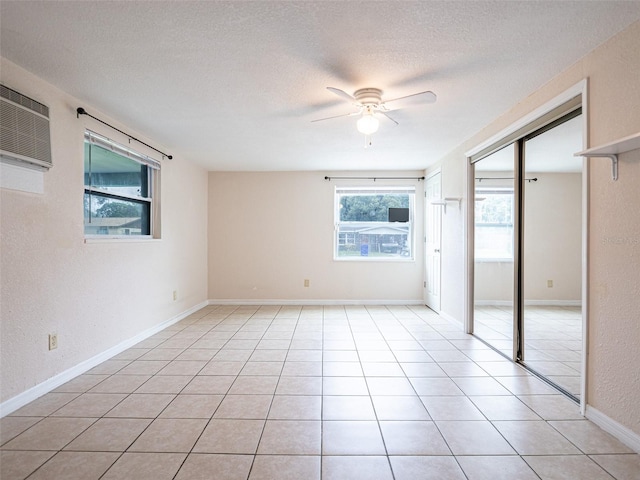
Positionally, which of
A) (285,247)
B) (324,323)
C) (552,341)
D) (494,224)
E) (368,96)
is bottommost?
(324,323)

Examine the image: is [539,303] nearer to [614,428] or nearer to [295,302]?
[614,428]

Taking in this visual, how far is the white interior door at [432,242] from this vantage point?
16.7ft

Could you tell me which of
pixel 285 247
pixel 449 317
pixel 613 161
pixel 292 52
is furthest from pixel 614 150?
pixel 285 247

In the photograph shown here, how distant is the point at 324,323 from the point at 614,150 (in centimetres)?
352

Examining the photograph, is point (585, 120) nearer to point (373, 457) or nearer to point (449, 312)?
point (373, 457)

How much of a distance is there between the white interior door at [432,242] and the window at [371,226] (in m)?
0.36

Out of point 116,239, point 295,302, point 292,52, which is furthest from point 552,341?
point 116,239

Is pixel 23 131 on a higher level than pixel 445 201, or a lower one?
higher

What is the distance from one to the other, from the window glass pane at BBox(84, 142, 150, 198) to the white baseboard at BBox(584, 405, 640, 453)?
4.10m

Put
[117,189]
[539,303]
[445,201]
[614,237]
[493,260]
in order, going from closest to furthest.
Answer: [614,237]
[539,303]
[117,189]
[493,260]
[445,201]

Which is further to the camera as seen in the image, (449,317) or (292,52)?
(449,317)

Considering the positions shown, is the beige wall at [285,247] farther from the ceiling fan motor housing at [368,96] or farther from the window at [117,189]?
the ceiling fan motor housing at [368,96]

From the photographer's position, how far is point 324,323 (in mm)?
4621

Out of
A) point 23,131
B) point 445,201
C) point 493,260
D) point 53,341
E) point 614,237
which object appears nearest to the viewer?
point 614,237
